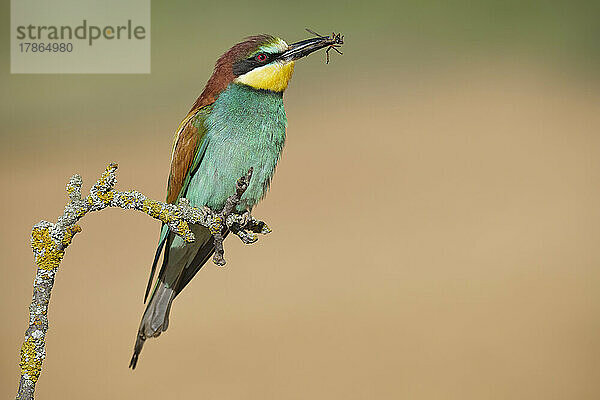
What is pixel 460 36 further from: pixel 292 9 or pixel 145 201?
pixel 145 201

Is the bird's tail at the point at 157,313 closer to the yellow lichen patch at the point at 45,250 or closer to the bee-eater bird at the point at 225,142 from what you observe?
the bee-eater bird at the point at 225,142

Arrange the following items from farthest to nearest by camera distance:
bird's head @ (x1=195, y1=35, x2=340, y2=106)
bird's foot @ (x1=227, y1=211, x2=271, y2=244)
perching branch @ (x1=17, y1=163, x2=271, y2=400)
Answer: bird's head @ (x1=195, y1=35, x2=340, y2=106), bird's foot @ (x1=227, y1=211, x2=271, y2=244), perching branch @ (x1=17, y1=163, x2=271, y2=400)

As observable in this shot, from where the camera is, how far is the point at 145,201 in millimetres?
631

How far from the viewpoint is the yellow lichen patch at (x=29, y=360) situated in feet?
1.77

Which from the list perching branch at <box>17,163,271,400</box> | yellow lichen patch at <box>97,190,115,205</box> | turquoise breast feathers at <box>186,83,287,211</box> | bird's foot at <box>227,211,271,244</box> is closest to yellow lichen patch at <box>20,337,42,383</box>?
perching branch at <box>17,163,271,400</box>

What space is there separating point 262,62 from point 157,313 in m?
0.34

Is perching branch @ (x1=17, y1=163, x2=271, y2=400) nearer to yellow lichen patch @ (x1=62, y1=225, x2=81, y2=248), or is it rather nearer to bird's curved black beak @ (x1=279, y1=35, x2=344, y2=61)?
yellow lichen patch @ (x1=62, y1=225, x2=81, y2=248)

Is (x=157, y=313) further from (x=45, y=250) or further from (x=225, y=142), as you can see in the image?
(x=45, y=250)

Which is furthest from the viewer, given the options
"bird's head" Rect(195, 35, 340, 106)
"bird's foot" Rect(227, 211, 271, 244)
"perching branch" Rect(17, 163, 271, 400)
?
"bird's head" Rect(195, 35, 340, 106)

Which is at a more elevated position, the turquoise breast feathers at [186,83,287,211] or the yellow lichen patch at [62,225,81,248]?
the turquoise breast feathers at [186,83,287,211]

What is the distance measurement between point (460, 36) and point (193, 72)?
1.44 m

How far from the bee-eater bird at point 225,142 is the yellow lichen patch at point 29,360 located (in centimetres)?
35

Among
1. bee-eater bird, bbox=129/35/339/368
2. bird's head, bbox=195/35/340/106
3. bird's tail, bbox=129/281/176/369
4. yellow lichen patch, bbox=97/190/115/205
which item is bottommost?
bird's tail, bbox=129/281/176/369

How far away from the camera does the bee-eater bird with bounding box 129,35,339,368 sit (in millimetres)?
913
